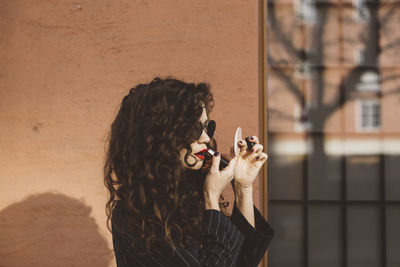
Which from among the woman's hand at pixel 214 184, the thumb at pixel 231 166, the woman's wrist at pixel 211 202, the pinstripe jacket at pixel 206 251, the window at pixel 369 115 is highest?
the window at pixel 369 115

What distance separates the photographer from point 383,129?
2.41 metres

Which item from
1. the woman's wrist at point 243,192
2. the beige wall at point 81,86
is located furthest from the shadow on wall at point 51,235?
the woman's wrist at point 243,192

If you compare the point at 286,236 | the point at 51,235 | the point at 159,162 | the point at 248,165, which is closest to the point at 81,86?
the point at 51,235

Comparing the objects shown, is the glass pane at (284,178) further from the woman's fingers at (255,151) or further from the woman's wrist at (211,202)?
the woman's wrist at (211,202)

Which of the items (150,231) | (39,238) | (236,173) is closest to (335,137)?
(236,173)

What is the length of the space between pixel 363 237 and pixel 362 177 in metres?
0.44

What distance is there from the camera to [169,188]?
4.39 ft

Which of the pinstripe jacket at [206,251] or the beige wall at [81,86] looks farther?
the beige wall at [81,86]

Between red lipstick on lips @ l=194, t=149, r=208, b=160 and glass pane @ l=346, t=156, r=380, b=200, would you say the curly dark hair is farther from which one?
glass pane @ l=346, t=156, r=380, b=200

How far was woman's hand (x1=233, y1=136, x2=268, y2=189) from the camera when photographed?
153cm

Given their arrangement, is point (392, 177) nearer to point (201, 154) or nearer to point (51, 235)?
point (201, 154)

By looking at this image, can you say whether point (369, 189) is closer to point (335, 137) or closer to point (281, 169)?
point (335, 137)

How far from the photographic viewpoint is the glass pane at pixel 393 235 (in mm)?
2359

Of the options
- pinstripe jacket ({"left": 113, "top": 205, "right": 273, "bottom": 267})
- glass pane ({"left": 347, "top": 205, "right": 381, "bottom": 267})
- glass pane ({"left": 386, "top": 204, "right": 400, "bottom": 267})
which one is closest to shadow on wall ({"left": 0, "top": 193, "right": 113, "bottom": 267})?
pinstripe jacket ({"left": 113, "top": 205, "right": 273, "bottom": 267})
